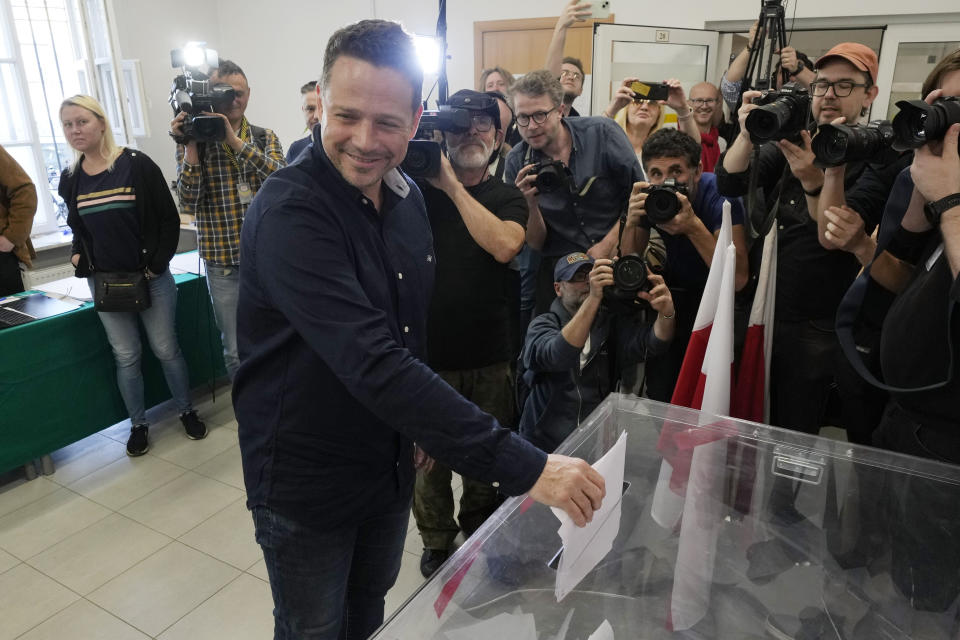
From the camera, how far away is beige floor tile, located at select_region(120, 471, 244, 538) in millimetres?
2486

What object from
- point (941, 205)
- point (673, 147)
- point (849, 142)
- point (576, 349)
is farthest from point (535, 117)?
point (941, 205)

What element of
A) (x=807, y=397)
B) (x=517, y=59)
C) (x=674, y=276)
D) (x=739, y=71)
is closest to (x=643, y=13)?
(x=517, y=59)

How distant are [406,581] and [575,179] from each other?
59.2 inches

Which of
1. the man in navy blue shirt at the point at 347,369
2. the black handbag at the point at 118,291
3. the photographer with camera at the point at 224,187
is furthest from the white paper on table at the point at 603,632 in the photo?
the black handbag at the point at 118,291

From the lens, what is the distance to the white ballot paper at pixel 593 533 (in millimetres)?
979

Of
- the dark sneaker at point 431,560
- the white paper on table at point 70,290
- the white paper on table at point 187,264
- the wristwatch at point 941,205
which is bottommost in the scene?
the dark sneaker at point 431,560

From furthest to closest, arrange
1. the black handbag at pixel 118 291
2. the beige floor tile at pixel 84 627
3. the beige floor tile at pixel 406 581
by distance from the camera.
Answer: the black handbag at pixel 118 291 → the beige floor tile at pixel 406 581 → the beige floor tile at pixel 84 627

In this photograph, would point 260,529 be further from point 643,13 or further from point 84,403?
point 643,13

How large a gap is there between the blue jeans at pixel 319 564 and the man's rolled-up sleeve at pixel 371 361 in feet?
1.24

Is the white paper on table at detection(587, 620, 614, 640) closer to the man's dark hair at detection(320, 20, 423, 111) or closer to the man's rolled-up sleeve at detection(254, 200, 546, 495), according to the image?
the man's rolled-up sleeve at detection(254, 200, 546, 495)

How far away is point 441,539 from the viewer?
2162mm

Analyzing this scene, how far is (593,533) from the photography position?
1.05 m

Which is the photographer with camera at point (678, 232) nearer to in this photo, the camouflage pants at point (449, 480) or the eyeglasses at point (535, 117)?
the eyeglasses at point (535, 117)

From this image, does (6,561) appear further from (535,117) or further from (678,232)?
(678,232)
